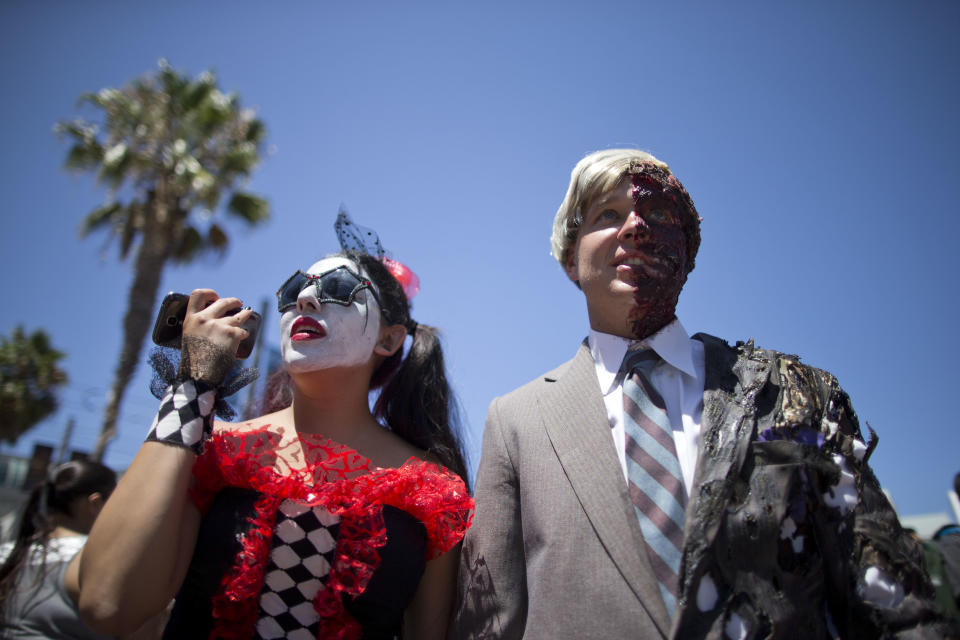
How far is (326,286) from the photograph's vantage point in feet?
9.13

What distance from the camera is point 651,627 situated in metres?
1.65

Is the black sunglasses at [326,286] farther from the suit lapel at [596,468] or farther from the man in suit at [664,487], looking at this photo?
the suit lapel at [596,468]

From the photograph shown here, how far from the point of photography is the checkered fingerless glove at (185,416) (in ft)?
7.09

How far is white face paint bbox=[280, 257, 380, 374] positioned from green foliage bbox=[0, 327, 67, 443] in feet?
64.8

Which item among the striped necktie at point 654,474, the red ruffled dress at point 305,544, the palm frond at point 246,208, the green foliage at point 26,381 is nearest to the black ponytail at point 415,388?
the red ruffled dress at point 305,544

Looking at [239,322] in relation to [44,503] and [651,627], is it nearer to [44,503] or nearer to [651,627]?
[651,627]

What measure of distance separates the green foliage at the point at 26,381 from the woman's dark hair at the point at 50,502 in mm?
17739

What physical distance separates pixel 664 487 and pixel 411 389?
5.30 ft

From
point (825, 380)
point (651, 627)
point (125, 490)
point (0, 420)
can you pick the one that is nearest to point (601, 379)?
point (825, 380)

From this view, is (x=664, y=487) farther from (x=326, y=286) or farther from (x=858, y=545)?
(x=326, y=286)

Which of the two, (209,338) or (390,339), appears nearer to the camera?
(209,338)

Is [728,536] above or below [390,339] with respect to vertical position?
below

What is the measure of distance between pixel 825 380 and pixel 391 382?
2021 millimetres

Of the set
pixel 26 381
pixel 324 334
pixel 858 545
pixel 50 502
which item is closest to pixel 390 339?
pixel 324 334
